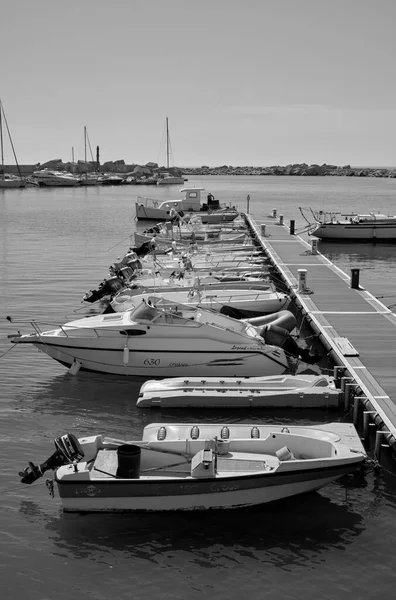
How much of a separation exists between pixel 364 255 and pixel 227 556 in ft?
124

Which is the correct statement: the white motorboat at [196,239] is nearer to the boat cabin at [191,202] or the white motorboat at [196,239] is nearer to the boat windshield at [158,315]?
the boat cabin at [191,202]

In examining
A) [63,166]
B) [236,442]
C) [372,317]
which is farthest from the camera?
[63,166]

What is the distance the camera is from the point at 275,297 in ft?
83.8

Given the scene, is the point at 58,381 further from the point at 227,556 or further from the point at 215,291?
the point at 227,556

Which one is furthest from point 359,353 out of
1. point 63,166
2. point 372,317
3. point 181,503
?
point 63,166

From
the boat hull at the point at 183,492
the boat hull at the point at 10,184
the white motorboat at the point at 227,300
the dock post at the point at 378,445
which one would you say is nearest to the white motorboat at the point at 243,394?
the dock post at the point at 378,445

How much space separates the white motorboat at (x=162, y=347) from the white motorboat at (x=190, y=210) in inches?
1338

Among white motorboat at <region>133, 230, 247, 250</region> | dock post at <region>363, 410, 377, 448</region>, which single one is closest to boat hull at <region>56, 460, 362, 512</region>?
dock post at <region>363, 410, 377, 448</region>

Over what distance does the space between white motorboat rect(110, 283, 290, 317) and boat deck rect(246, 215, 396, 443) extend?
3.37 ft

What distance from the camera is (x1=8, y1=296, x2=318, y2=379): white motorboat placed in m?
19.6

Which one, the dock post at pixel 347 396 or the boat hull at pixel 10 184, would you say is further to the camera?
the boat hull at pixel 10 184

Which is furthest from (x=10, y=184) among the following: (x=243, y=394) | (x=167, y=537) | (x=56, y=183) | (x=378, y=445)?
(x=167, y=537)

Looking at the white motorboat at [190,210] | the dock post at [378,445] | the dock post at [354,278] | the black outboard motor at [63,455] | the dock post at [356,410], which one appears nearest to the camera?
the black outboard motor at [63,455]

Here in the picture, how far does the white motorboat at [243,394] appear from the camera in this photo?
57.9 ft
